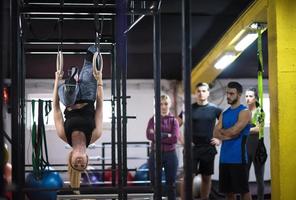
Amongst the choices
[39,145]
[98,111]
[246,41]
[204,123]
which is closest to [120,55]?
[98,111]

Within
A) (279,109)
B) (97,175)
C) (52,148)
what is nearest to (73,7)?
(279,109)

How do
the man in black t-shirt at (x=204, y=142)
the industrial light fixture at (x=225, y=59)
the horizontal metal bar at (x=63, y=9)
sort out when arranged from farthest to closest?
the industrial light fixture at (x=225, y=59) < the man in black t-shirt at (x=204, y=142) < the horizontal metal bar at (x=63, y=9)

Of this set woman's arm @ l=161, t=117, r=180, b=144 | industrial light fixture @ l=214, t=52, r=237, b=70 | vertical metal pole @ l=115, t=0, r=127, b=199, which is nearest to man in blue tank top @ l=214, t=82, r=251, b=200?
woman's arm @ l=161, t=117, r=180, b=144

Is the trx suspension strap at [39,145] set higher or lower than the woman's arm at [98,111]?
lower

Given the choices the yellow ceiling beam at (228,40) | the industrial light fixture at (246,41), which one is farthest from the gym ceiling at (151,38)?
the industrial light fixture at (246,41)

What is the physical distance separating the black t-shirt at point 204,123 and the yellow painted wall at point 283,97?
633 millimetres

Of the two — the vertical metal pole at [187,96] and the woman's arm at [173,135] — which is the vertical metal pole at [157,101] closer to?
the vertical metal pole at [187,96]

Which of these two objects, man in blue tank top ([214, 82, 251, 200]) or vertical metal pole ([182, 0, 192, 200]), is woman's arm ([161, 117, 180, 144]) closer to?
man in blue tank top ([214, 82, 251, 200])

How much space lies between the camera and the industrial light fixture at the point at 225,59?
784cm

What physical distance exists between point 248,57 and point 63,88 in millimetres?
6421

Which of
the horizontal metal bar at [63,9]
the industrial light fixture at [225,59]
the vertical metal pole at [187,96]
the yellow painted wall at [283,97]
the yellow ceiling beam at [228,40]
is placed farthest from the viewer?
the industrial light fixture at [225,59]

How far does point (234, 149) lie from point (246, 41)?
→ 298 centimetres

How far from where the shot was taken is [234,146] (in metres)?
4.22

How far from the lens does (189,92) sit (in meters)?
1.72
